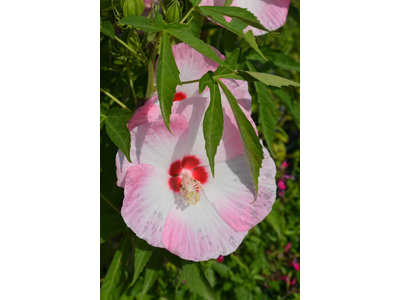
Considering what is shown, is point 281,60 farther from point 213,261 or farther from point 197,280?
point 213,261

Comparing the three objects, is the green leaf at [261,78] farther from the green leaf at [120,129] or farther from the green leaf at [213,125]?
the green leaf at [120,129]

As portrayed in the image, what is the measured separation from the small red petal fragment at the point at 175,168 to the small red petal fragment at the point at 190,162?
0.01 meters

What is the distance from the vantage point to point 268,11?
84 cm

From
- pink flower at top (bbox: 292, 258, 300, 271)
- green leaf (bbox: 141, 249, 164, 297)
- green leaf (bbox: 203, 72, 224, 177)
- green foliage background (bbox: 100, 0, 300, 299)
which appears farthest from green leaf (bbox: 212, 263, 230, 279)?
green leaf (bbox: 203, 72, 224, 177)

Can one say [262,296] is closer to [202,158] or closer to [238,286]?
[238,286]

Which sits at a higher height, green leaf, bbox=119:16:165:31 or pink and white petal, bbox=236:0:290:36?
pink and white petal, bbox=236:0:290:36

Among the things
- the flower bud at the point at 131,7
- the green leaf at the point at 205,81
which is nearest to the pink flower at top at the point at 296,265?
the green leaf at the point at 205,81

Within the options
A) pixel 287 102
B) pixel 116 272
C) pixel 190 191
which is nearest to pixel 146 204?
pixel 190 191

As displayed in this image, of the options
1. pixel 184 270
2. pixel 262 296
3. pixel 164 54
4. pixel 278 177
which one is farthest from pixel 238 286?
pixel 164 54

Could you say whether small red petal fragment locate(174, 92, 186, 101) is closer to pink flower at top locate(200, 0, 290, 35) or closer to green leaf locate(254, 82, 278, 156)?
pink flower at top locate(200, 0, 290, 35)

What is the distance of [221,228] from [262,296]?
1.00 meters

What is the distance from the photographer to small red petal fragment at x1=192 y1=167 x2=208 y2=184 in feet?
2.56

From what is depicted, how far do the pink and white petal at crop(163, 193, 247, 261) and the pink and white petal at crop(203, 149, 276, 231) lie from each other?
2 centimetres

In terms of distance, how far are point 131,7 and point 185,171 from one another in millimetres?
325
